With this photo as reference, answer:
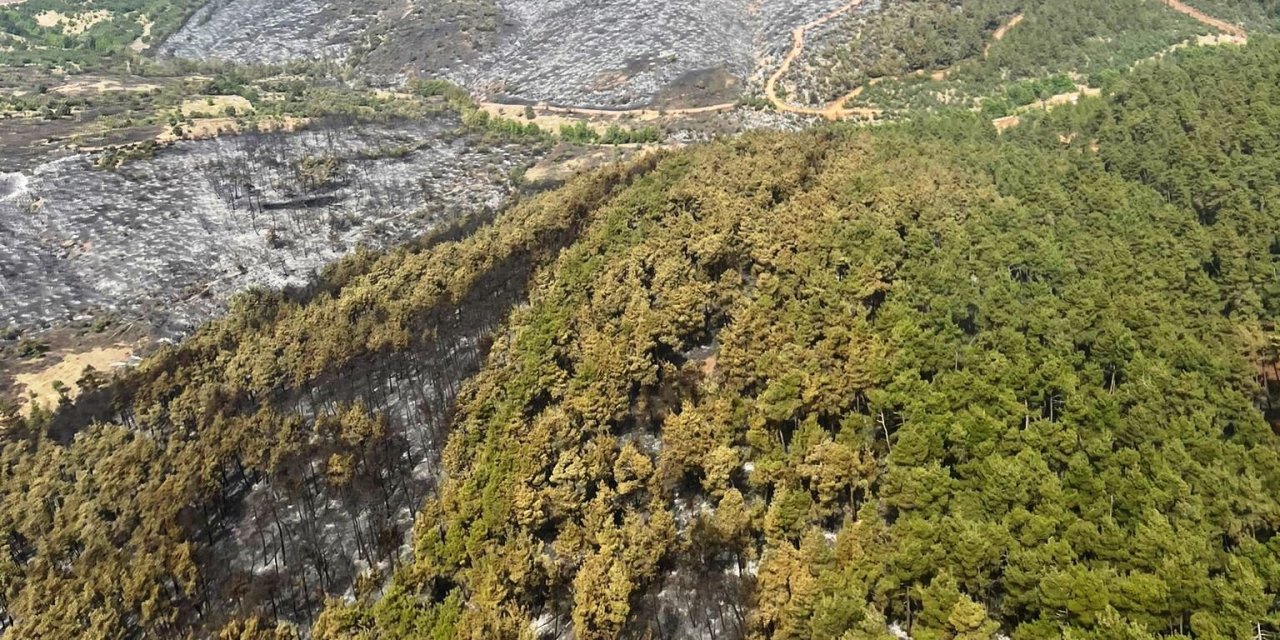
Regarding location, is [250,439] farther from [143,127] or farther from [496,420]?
[143,127]

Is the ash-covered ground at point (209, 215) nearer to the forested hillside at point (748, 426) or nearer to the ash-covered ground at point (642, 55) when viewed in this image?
the forested hillside at point (748, 426)

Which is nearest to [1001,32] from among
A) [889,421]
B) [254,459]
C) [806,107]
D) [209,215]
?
[806,107]

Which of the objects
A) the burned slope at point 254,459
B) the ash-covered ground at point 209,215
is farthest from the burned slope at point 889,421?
the ash-covered ground at point 209,215

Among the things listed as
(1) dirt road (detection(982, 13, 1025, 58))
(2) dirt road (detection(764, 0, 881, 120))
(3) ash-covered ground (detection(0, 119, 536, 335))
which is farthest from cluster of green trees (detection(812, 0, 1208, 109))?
(3) ash-covered ground (detection(0, 119, 536, 335))

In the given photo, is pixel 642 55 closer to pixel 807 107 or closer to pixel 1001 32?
pixel 807 107

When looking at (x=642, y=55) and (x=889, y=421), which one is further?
(x=642, y=55)

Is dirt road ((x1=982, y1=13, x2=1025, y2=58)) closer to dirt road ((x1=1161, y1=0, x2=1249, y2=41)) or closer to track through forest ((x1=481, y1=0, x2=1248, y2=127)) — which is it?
track through forest ((x1=481, y1=0, x2=1248, y2=127))

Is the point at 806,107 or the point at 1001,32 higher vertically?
the point at 1001,32
